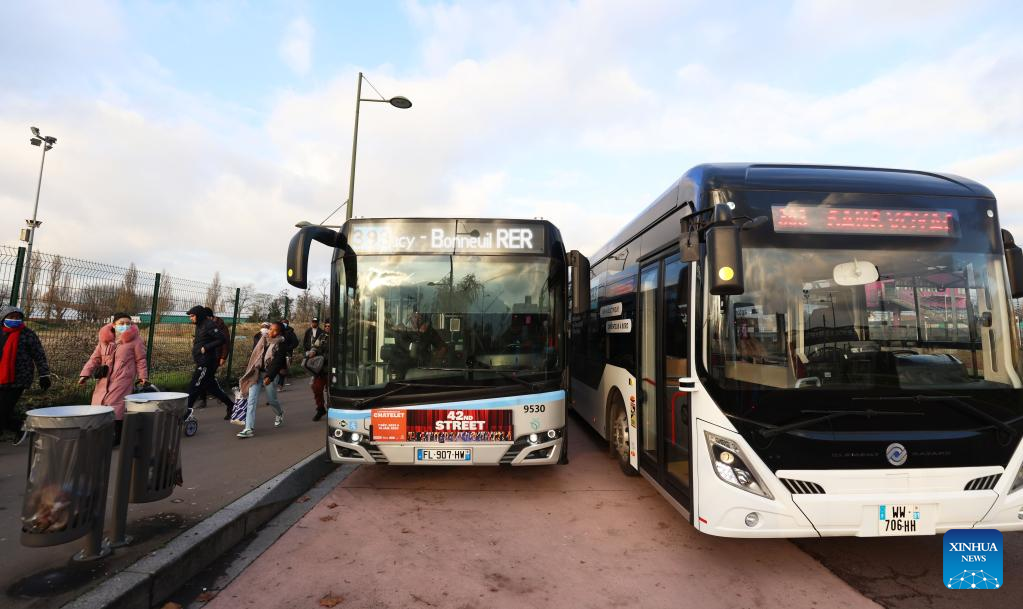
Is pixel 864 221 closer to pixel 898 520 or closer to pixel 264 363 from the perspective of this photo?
pixel 898 520

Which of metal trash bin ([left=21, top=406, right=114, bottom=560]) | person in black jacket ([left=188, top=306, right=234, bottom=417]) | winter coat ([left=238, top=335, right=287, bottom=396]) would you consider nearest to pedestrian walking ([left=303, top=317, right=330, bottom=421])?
winter coat ([left=238, top=335, right=287, bottom=396])

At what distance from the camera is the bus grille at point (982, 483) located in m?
3.29

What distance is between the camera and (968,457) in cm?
330

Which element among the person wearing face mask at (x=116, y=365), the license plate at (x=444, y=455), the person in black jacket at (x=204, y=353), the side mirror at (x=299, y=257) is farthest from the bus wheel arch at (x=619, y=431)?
the person in black jacket at (x=204, y=353)

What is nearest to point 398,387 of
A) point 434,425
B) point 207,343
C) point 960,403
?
point 434,425

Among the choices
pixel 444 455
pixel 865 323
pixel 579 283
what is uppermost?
pixel 579 283

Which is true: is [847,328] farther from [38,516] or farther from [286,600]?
[38,516]

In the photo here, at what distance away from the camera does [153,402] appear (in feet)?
12.6

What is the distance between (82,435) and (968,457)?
5820 millimetres

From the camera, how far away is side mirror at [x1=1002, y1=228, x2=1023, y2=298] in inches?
147

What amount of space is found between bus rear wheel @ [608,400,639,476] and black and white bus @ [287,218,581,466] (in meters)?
0.91

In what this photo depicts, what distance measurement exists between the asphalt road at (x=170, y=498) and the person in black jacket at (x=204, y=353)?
0.58 meters

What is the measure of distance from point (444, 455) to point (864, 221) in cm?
420

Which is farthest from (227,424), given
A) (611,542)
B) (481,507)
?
(611,542)
